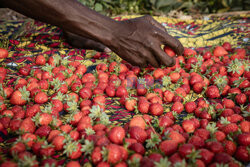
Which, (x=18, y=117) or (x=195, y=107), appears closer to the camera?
(x=18, y=117)

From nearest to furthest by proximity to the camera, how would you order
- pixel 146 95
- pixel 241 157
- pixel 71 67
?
pixel 241 157
pixel 146 95
pixel 71 67

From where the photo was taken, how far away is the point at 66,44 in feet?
9.20

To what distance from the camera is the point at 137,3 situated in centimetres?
388

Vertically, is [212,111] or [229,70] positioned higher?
[229,70]

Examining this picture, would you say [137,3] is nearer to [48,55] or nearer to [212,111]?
[48,55]

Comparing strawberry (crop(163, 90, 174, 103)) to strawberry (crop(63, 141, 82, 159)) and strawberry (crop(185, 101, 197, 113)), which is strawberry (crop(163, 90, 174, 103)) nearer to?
strawberry (crop(185, 101, 197, 113))

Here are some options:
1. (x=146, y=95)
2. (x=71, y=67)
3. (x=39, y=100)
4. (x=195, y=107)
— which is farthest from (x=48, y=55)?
(x=195, y=107)

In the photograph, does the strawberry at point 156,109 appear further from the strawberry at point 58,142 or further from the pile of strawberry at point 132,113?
the strawberry at point 58,142

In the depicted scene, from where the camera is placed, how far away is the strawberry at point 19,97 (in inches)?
65.6

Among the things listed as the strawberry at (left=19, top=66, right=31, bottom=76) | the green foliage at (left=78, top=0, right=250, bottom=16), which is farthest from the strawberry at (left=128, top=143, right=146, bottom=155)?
the green foliage at (left=78, top=0, right=250, bottom=16)

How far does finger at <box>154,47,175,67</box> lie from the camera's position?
1800 millimetres

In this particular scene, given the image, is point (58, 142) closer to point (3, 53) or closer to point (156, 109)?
point (156, 109)

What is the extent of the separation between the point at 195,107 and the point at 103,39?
3.02 ft

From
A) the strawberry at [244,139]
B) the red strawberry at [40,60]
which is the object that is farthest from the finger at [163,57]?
the red strawberry at [40,60]
